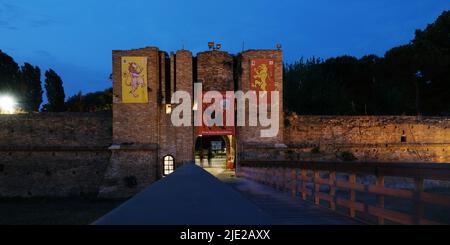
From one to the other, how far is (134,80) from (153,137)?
3.25 m

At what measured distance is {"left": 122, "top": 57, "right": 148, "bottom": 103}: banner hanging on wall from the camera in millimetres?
23875

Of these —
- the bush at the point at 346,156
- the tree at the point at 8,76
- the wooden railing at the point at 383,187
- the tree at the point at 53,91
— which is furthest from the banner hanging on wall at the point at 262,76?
the tree at the point at 8,76

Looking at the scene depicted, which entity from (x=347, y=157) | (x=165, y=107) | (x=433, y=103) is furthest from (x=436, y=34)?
(x=165, y=107)

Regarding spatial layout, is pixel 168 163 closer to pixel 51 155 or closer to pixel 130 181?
pixel 130 181

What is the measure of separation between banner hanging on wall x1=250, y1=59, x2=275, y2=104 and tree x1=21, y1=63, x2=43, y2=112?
1284 inches

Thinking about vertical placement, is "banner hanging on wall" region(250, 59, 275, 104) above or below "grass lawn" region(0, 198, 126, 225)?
above

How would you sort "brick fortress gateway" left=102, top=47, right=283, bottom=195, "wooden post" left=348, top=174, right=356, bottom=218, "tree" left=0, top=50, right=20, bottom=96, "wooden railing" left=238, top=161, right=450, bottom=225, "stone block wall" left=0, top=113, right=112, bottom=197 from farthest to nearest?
"tree" left=0, top=50, right=20, bottom=96 → "stone block wall" left=0, top=113, right=112, bottom=197 → "brick fortress gateway" left=102, top=47, right=283, bottom=195 → "wooden post" left=348, top=174, right=356, bottom=218 → "wooden railing" left=238, top=161, right=450, bottom=225

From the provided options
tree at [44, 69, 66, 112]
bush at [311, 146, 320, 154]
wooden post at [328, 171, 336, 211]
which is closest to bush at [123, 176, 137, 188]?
bush at [311, 146, 320, 154]

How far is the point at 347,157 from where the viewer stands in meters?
25.4

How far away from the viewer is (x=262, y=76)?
24.0m

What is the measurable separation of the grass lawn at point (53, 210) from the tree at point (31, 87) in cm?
2598

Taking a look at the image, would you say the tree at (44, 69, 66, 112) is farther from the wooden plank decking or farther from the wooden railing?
the wooden railing

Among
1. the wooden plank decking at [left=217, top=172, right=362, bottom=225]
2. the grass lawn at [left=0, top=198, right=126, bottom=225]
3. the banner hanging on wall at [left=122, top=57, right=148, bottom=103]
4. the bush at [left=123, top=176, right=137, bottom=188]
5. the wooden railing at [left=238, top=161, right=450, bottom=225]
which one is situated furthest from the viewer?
the banner hanging on wall at [left=122, top=57, right=148, bottom=103]
